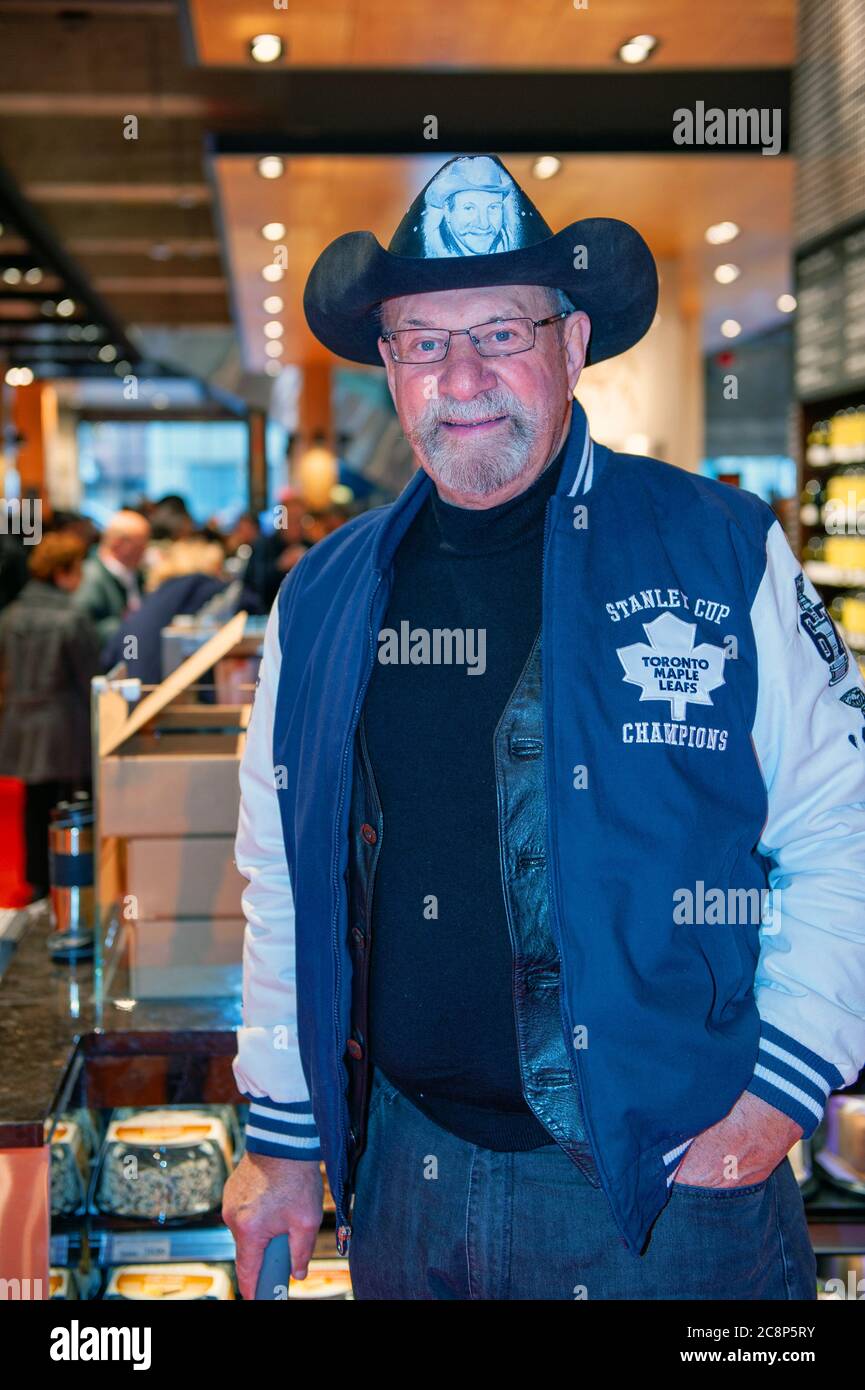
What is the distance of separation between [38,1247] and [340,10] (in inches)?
186

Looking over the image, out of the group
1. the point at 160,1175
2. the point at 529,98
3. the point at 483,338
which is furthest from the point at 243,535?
the point at 483,338

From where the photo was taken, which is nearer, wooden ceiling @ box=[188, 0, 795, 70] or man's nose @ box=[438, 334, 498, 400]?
man's nose @ box=[438, 334, 498, 400]

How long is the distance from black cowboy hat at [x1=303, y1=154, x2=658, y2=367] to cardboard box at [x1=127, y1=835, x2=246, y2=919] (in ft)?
3.46

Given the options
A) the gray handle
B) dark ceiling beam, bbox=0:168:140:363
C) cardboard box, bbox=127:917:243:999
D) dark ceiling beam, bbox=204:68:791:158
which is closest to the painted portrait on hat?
the gray handle

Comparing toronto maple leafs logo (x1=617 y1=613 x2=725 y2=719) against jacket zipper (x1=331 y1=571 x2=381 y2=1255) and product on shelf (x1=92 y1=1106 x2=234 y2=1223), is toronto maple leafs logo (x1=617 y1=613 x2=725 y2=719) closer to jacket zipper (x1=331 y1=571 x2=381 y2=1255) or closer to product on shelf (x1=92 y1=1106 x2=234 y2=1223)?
jacket zipper (x1=331 y1=571 x2=381 y2=1255)

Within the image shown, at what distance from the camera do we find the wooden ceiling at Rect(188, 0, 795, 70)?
526cm

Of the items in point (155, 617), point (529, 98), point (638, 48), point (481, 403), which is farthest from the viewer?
point (529, 98)

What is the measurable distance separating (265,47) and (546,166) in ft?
4.89

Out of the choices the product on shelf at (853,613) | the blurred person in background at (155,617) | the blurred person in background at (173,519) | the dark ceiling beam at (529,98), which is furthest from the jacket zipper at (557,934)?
the blurred person in background at (173,519)

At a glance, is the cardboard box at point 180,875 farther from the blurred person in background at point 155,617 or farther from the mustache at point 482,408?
the blurred person in background at point 155,617

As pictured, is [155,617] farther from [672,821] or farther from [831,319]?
[672,821]

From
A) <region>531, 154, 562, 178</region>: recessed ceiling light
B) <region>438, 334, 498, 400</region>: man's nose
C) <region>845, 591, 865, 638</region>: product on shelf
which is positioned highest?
<region>531, 154, 562, 178</region>: recessed ceiling light

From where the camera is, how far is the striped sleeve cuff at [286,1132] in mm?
1638

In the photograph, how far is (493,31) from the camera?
5.61m
